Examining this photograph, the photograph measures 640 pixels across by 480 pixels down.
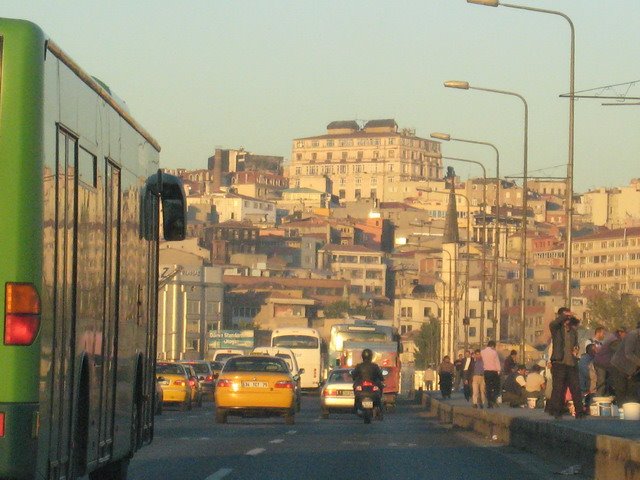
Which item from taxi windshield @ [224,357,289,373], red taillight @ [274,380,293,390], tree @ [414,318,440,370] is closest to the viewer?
red taillight @ [274,380,293,390]

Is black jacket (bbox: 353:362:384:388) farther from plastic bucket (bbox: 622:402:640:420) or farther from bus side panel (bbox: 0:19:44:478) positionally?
bus side panel (bbox: 0:19:44:478)

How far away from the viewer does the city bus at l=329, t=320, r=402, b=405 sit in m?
71.8

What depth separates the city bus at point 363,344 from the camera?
2827 inches

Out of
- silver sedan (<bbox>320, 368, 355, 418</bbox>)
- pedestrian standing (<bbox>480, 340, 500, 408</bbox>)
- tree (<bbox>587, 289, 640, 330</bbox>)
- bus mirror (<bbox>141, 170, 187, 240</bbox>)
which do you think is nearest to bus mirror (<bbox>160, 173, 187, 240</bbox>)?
bus mirror (<bbox>141, 170, 187, 240</bbox>)

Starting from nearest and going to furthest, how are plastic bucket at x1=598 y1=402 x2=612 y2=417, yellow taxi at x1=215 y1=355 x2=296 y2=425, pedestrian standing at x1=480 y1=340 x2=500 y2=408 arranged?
plastic bucket at x1=598 y1=402 x2=612 y2=417 → yellow taxi at x1=215 y1=355 x2=296 y2=425 → pedestrian standing at x1=480 y1=340 x2=500 y2=408

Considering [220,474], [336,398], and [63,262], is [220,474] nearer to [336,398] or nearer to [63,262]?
[63,262]

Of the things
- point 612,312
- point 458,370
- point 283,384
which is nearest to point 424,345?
point 612,312

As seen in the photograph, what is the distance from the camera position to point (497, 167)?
212 feet

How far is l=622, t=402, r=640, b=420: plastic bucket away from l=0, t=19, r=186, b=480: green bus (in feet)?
37.3

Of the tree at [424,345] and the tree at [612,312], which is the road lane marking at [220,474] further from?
the tree at [424,345]

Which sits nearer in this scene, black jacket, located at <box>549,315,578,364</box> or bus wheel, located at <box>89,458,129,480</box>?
bus wheel, located at <box>89,458,129,480</box>

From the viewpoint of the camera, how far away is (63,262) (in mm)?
9336

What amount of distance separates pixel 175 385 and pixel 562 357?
24.4m

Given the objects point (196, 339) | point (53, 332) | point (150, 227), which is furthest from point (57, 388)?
point (196, 339)
